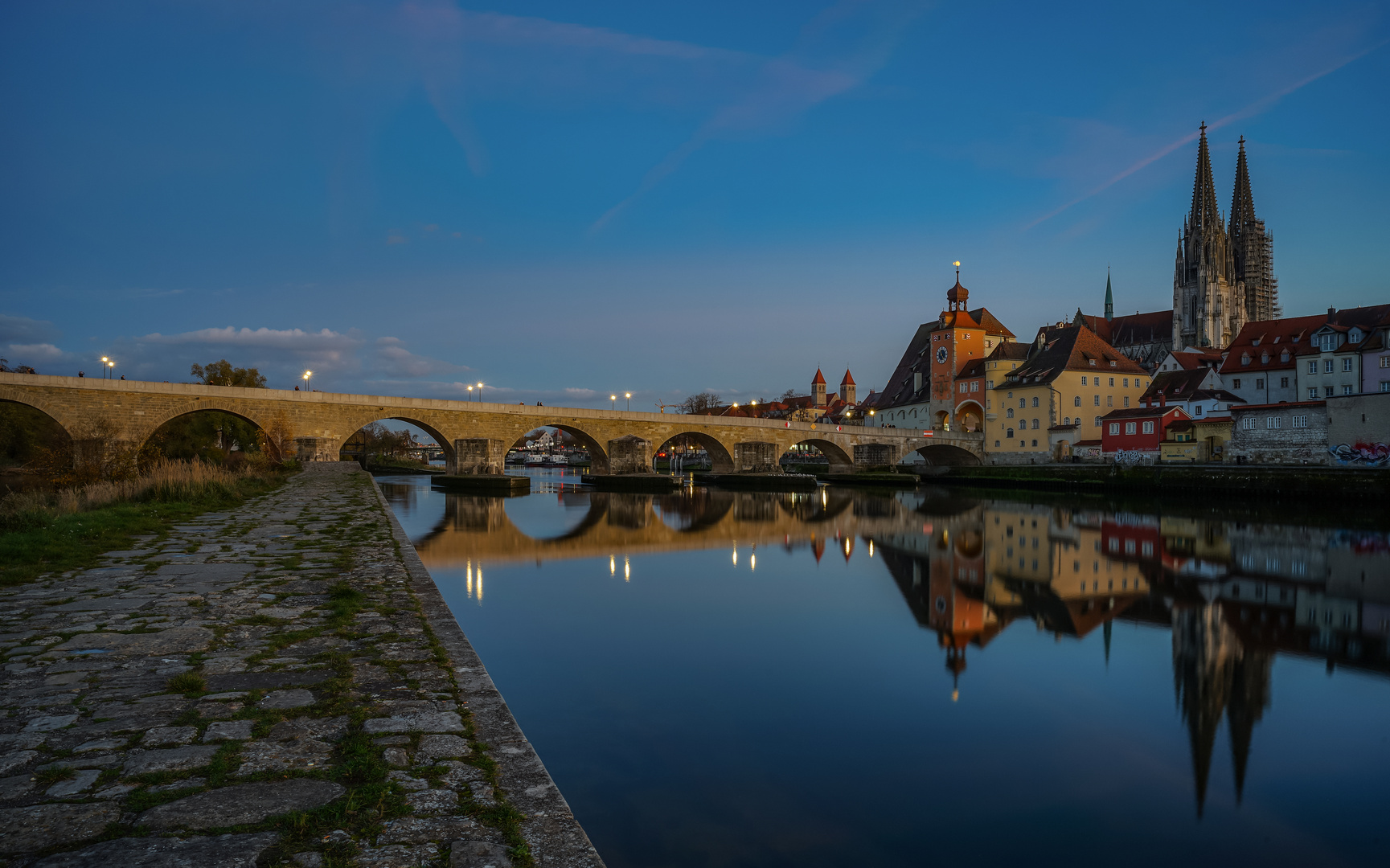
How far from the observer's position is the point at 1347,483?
2989 centimetres

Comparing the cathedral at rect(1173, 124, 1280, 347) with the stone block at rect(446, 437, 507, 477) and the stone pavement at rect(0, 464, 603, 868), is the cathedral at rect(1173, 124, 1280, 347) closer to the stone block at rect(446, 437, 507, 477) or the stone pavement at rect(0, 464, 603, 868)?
the stone block at rect(446, 437, 507, 477)

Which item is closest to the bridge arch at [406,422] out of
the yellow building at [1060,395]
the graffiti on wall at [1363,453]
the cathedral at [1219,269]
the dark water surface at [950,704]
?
the dark water surface at [950,704]

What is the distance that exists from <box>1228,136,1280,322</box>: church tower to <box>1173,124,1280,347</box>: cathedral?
72 millimetres

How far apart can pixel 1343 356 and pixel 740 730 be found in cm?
5192

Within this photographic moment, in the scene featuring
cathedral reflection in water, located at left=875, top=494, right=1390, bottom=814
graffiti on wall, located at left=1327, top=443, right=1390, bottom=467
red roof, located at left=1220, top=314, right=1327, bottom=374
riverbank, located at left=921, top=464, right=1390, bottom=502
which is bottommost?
cathedral reflection in water, located at left=875, top=494, right=1390, bottom=814

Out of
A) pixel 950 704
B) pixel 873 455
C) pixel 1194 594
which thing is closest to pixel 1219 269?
pixel 873 455

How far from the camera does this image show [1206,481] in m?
34.6

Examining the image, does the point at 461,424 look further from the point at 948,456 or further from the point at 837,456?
the point at 948,456

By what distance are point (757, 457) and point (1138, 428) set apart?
21571 mm

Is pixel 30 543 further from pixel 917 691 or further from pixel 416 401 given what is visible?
pixel 416 401

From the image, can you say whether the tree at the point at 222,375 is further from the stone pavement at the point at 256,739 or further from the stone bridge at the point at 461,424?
the stone pavement at the point at 256,739

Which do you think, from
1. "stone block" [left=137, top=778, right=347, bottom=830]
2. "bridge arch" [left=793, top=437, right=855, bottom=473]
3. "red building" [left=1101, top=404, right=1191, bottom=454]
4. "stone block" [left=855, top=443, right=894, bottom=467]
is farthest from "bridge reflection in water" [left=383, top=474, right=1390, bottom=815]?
"bridge arch" [left=793, top=437, right=855, bottom=473]

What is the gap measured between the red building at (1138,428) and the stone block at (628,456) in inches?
1068

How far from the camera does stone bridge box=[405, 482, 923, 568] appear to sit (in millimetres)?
16875
